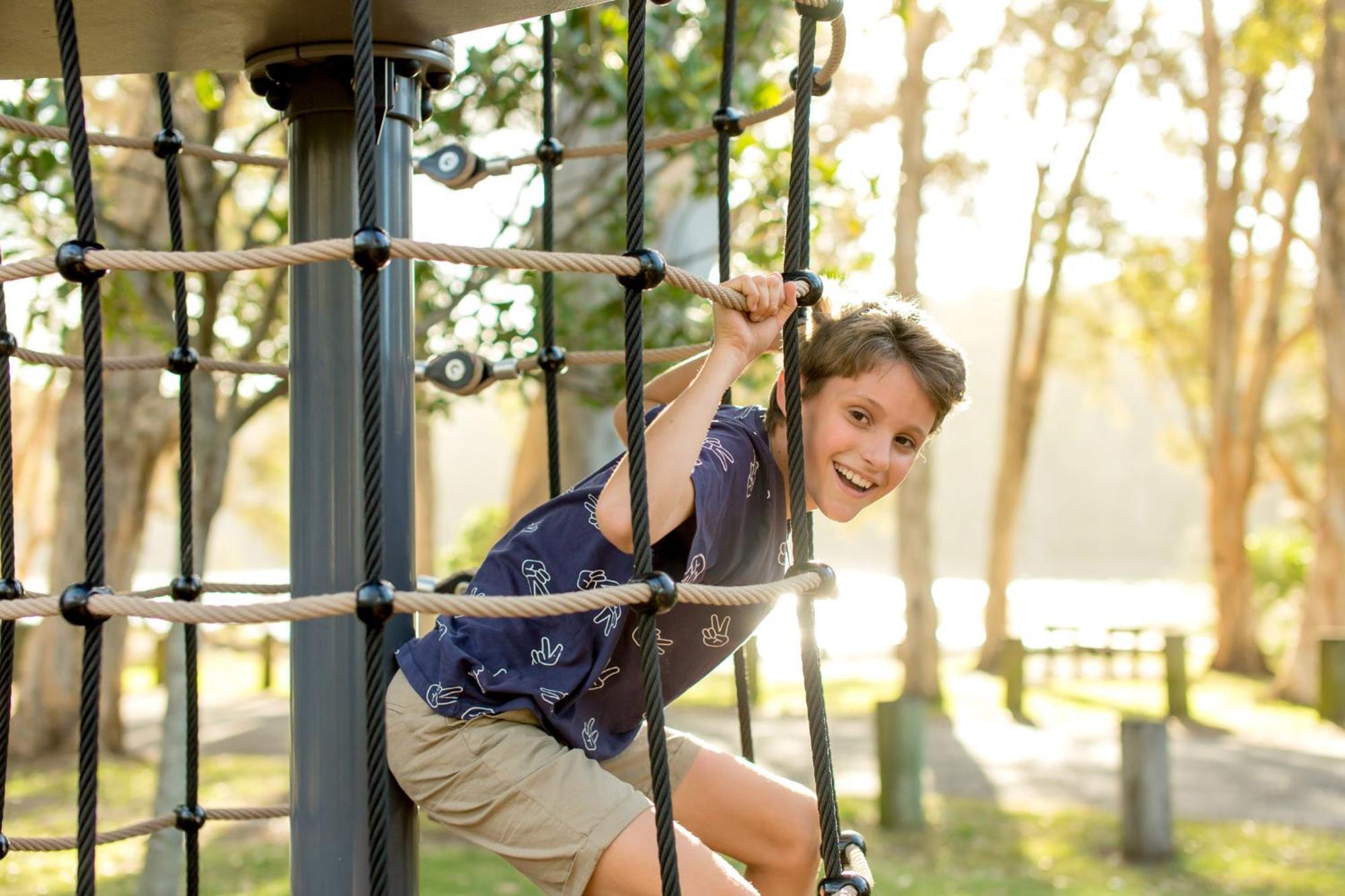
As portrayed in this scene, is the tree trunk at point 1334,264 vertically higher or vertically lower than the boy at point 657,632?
higher

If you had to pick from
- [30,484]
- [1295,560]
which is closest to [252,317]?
[30,484]

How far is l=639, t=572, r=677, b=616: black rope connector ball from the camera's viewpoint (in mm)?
1466

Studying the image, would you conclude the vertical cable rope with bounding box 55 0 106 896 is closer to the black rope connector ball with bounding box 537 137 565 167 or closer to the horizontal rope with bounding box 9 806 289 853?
the horizontal rope with bounding box 9 806 289 853

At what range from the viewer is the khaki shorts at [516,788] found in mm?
1672

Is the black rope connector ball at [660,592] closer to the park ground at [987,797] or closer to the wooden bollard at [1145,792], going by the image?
the park ground at [987,797]

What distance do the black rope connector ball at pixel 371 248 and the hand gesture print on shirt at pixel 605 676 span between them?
24.8 inches

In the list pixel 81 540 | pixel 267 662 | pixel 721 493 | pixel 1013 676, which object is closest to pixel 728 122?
pixel 721 493

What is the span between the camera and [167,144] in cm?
216

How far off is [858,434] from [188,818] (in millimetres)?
1139

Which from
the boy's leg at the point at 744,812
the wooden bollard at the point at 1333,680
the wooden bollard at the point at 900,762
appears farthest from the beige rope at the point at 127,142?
the wooden bollard at the point at 1333,680

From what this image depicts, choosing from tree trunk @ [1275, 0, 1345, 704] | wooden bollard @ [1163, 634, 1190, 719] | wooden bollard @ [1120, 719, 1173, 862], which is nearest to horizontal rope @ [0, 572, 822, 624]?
wooden bollard @ [1120, 719, 1173, 862]

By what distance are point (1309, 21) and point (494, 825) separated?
30.1 feet

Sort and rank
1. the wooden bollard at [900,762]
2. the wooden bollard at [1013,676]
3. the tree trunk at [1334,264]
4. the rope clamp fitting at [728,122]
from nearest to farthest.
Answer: the rope clamp fitting at [728,122] < the wooden bollard at [900,762] < the tree trunk at [1334,264] < the wooden bollard at [1013,676]

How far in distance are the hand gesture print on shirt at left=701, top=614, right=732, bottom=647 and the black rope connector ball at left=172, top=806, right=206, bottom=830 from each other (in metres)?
0.81
